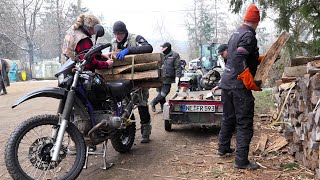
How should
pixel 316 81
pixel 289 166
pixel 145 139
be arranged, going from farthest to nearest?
1. pixel 145 139
2. pixel 289 166
3. pixel 316 81

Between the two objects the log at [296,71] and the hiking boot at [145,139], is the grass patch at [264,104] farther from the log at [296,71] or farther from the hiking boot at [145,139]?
the hiking boot at [145,139]

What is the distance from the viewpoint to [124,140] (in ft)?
18.8

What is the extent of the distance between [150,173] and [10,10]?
129 feet

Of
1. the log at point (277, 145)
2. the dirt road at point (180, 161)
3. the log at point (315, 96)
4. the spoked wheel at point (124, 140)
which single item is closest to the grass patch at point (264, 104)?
the dirt road at point (180, 161)

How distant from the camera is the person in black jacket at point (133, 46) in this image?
5582 mm

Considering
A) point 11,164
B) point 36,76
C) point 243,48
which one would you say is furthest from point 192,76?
point 36,76

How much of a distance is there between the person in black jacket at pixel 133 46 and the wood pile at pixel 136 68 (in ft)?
0.41

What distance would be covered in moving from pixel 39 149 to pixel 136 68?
80.4 inches

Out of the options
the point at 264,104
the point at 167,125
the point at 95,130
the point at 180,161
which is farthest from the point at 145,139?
the point at 264,104

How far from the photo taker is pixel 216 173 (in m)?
4.70

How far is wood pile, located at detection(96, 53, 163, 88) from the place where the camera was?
5.43 m

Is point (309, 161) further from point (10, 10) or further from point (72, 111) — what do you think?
point (10, 10)

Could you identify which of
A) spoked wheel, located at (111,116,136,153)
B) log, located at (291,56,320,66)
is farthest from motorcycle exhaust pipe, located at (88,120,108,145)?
log, located at (291,56,320,66)

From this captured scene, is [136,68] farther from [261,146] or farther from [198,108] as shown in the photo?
[261,146]
